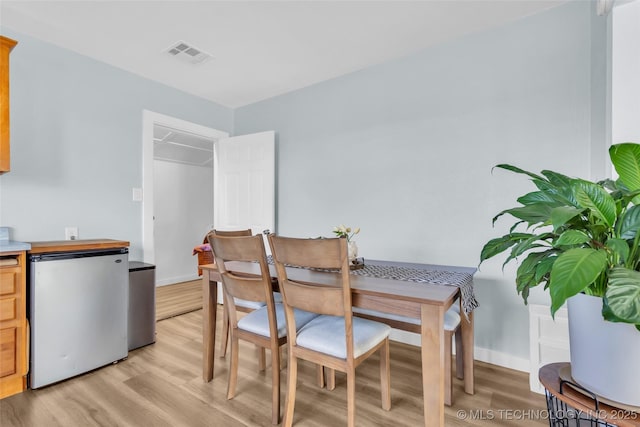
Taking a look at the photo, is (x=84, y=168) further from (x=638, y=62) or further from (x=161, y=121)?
(x=638, y=62)

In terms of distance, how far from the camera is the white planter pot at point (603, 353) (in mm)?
756

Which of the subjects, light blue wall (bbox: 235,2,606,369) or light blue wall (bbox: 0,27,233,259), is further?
light blue wall (bbox: 0,27,233,259)

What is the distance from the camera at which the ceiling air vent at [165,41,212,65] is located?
248 cm

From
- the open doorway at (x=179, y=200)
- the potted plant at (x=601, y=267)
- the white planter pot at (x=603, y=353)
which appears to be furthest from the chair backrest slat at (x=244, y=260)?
the open doorway at (x=179, y=200)

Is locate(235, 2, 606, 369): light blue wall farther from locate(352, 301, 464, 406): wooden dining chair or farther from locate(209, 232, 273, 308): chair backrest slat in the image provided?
locate(209, 232, 273, 308): chair backrest slat

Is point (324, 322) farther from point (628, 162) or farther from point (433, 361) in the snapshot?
point (628, 162)

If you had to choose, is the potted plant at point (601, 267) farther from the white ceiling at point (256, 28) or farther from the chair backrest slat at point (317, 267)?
the white ceiling at point (256, 28)

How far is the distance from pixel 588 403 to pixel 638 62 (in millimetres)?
1501

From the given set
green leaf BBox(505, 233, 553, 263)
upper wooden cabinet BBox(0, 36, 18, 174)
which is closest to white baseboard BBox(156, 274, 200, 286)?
upper wooden cabinet BBox(0, 36, 18, 174)

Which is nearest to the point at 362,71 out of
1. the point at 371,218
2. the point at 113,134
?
the point at 371,218

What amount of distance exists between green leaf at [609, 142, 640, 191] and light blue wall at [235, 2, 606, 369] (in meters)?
1.42

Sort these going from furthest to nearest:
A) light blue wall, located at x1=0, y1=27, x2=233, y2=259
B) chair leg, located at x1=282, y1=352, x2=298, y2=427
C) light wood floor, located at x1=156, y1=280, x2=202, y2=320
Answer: light wood floor, located at x1=156, y1=280, x2=202, y2=320, light blue wall, located at x1=0, y1=27, x2=233, y2=259, chair leg, located at x1=282, y1=352, x2=298, y2=427

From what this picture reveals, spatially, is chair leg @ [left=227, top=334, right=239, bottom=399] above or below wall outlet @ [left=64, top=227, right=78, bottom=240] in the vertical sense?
below

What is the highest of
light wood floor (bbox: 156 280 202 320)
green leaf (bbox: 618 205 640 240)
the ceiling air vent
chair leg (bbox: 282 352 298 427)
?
the ceiling air vent
